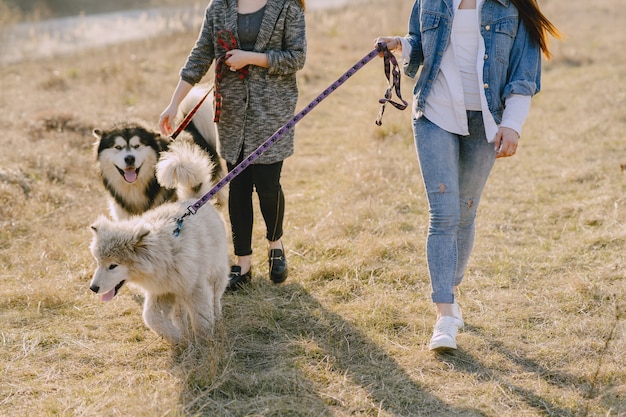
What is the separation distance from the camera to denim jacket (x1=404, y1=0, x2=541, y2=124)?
310 cm

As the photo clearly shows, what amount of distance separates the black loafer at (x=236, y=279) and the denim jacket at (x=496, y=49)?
1.72 metres

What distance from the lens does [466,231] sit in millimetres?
3559

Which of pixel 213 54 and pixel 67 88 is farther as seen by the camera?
pixel 67 88

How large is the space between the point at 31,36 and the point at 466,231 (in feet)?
44.7

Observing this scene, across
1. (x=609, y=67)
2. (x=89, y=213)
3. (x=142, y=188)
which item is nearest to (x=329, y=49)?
(x=609, y=67)

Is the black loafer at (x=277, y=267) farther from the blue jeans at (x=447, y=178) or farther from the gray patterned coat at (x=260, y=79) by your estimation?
the blue jeans at (x=447, y=178)

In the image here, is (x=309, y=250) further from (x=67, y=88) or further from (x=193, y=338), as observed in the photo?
(x=67, y=88)

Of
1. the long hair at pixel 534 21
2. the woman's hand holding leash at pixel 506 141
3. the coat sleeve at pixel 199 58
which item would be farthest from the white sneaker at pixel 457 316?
the coat sleeve at pixel 199 58

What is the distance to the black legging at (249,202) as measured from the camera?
4.12 metres

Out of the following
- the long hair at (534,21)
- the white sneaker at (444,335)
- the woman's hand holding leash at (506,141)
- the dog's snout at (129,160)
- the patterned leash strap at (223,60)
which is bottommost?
the white sneaker at (444,335)

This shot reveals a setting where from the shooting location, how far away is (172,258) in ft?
10.9

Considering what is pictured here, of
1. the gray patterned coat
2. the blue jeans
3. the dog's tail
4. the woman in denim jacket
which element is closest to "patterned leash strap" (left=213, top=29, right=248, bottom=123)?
the gray patterned coat

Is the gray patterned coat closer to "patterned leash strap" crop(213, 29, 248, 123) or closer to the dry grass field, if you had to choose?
"patterned leash strap" crop(213, 29, 248, 123)

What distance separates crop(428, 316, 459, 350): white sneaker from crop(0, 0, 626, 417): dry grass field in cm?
8
